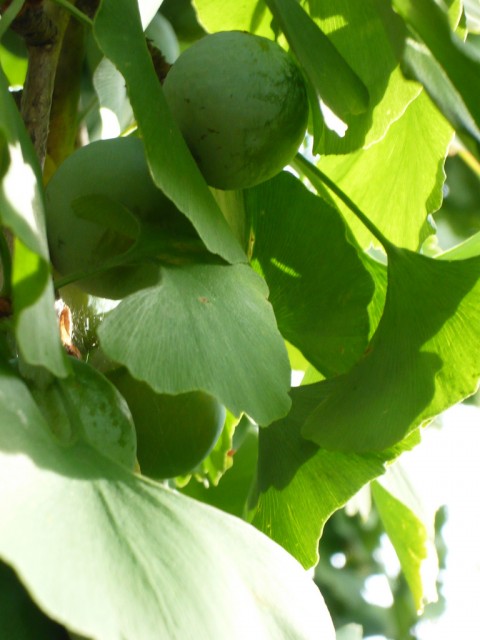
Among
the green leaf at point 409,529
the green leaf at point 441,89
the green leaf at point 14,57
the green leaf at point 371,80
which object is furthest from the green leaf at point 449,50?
the green leaf at point 14,57

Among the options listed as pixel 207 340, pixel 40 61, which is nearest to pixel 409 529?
pixel 207 340

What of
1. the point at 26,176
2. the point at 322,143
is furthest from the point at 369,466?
the point at 26,176

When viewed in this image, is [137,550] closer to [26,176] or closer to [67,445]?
[67,445]

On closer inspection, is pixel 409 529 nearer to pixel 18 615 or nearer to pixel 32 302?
pixel 18 615

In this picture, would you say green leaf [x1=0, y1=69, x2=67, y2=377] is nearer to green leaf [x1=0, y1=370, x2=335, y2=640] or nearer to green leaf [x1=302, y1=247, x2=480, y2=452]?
green leaf [x1=0, y1=370, x2=335, y2=640]

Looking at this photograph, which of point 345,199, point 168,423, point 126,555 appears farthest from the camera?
point 345,199

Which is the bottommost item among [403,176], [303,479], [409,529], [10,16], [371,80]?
[409,529]

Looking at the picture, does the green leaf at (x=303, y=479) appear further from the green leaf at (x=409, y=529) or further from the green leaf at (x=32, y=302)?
the green leaf at (x=32, y=302)
